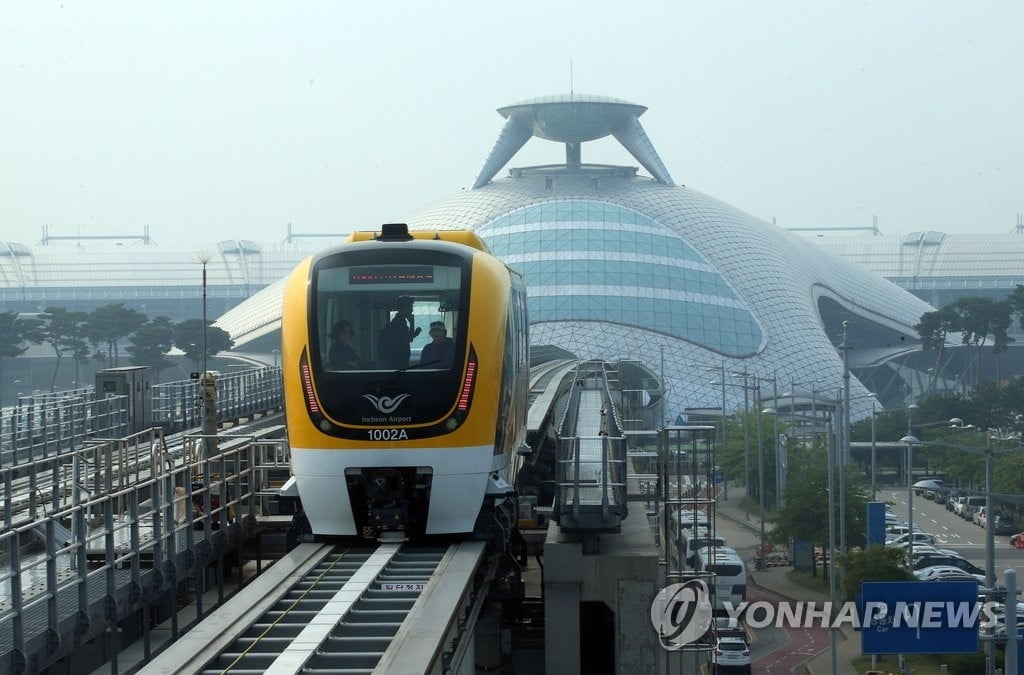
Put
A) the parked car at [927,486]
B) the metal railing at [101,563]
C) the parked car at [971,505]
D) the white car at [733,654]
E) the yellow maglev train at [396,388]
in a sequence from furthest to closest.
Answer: the parked car at [971,505], the white car at [733,654], the parked car at [927,486], the yellow maglev train at [396,388], the metal railing at [101,563]

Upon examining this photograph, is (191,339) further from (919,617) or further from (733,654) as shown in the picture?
(919,617)

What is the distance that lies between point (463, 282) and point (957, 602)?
863 centimetres

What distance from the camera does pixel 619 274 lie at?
338 ft

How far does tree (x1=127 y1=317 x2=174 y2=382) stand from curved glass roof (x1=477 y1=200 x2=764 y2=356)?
948 inches

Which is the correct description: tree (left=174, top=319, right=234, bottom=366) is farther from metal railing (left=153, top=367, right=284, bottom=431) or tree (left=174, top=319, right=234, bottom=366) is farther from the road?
metal railing (left=153, top=367, right=284, bottom=431)

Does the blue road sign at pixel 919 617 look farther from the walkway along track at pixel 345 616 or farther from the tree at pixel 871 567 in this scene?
the tree at pixel 871 567

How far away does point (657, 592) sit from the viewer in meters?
16.7

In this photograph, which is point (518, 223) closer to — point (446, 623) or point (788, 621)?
point (788, 621)

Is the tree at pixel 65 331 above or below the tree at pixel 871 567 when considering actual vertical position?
above

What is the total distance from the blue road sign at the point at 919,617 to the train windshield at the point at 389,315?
764 centimetres

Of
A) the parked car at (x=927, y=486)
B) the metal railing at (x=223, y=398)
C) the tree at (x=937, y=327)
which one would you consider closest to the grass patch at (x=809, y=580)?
the parked car at (x=927, y=486)

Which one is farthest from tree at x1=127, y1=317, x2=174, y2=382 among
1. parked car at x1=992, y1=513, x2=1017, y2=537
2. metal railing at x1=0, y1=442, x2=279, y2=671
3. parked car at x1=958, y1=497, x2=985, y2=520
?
metal railing at x1=0, y1=442, x2=279, y2=671

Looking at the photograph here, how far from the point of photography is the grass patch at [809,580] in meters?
47.9

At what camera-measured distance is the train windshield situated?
1686 centimetres
